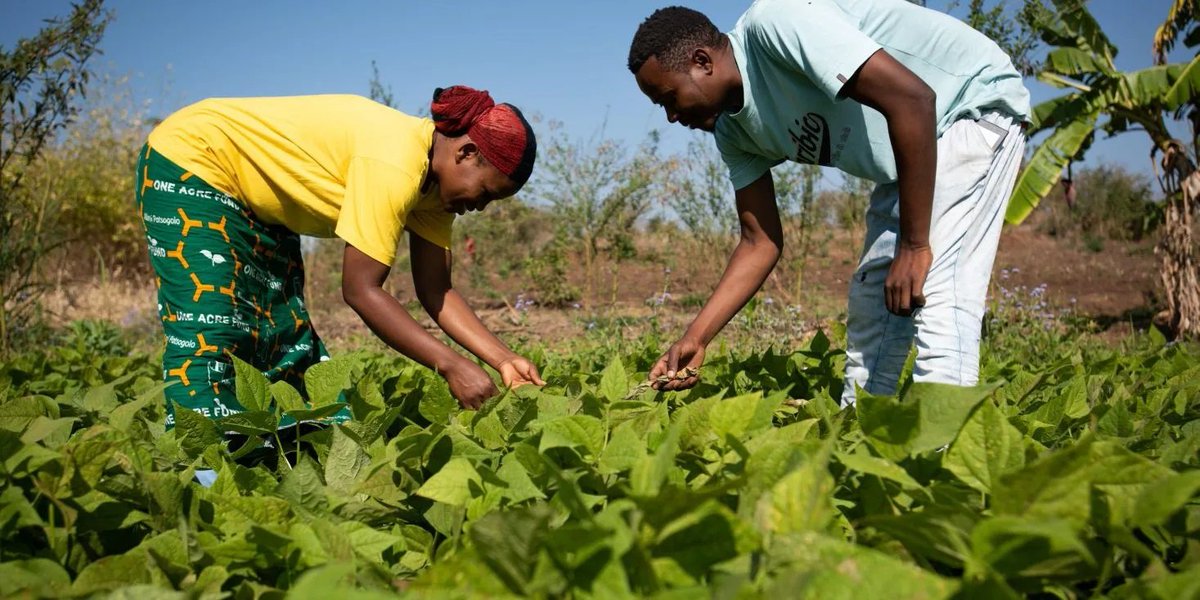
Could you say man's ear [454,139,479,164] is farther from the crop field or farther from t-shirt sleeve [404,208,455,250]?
the crop field

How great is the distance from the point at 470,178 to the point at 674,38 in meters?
0.82

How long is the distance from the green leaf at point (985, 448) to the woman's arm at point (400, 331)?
159cm

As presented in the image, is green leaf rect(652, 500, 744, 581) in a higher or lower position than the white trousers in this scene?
lower

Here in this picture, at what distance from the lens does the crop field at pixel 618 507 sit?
38.5 inches

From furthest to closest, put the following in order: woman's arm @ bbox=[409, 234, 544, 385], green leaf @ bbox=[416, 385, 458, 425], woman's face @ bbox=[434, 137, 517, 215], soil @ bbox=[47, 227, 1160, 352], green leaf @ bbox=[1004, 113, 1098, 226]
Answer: green leaf @ bbox=[1004, 113, 1098, 226]
soil @ bbox=[47, 227, 1160, 352]
woman's arm @ bbox=[409, 234, 544, 385]
woman's face @ bbox=[434, 137, 517, 215]
green leaf @ bbox=[416, 385, 458, 425]

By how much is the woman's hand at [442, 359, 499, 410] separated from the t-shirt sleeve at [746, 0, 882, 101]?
130 cm

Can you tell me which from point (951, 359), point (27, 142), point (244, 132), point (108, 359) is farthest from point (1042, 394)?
point (27, 142)

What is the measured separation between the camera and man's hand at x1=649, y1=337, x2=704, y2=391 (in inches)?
102

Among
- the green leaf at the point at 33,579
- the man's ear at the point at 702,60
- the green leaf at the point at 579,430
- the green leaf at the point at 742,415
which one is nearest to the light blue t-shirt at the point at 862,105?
the man's ear at the point at 702,60

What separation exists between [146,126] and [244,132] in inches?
745

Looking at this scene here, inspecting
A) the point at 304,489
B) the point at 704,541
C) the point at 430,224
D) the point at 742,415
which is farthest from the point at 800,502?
the point at 430,224

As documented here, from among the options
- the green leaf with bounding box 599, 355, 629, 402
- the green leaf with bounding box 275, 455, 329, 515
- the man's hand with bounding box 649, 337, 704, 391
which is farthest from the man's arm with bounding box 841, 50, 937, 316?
the green leaf with bounding box 275, 455, 329, 515

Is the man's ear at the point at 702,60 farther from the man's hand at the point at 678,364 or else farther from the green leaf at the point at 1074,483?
the green leaf at the point at 1074,483

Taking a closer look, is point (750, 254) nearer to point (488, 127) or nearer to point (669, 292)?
point (488, 127)
